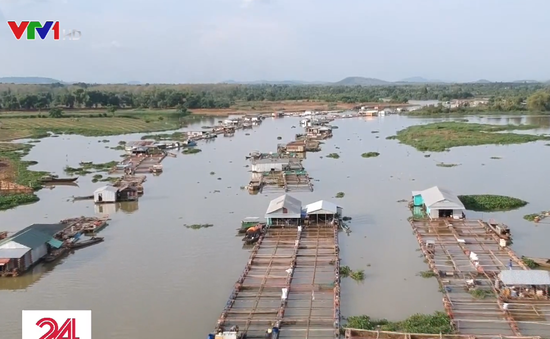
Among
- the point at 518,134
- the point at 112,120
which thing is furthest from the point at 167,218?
the point at 112,120

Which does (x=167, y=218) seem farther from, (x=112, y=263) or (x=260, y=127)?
(x=260, y=127)

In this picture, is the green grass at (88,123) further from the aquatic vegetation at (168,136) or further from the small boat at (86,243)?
the small boat at (86,243)

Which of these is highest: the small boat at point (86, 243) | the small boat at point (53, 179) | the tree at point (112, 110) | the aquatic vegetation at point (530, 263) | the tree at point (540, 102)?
the tree at point (540, 102)

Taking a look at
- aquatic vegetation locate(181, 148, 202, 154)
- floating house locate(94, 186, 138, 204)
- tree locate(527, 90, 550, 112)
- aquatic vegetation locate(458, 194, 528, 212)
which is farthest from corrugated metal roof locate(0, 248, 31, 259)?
tree locate(527, 90, 550, 112)

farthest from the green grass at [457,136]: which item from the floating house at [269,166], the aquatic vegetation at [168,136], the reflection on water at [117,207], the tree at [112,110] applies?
the tree at [112,110]

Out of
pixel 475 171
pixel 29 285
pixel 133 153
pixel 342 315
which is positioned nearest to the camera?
pixel 342 315

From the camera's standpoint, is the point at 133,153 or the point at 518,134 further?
the point at 518,134

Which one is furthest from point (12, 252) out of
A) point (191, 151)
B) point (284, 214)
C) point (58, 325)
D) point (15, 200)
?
point (191, 151)
